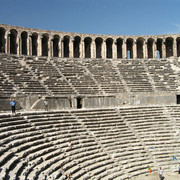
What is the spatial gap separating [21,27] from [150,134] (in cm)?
2280

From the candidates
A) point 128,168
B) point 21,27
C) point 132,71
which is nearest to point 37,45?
point 21,27

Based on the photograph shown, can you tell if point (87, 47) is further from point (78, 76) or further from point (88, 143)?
point (88, 143)

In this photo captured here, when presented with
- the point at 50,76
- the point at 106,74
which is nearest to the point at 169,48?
the point at 106,74

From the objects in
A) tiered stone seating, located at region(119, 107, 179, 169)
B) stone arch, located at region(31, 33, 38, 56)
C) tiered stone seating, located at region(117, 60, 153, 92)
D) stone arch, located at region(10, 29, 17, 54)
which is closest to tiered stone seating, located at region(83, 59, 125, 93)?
tiered stone seating, located at region(117, 60, 153, 92)

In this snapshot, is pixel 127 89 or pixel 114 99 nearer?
pixel 114 99

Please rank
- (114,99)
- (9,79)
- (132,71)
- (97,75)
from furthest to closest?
(132,71) < (97,75) < (9,79) < (114,99)

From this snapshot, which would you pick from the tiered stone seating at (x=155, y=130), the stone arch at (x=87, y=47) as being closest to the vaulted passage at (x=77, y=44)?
the stone arch at (x=87, y=47)

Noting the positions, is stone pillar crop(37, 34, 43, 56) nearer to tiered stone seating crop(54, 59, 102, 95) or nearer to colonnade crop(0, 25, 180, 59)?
colonnade crop(0, 25, 180, 59)

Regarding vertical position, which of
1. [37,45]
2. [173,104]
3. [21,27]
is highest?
[21,27]

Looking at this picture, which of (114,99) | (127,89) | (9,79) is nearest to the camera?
(114,99)

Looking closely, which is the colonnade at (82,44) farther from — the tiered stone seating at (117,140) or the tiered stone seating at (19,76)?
the tiered stone seating at (117,140)

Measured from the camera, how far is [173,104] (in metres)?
21.0

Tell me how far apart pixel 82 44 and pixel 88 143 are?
75.5 feet

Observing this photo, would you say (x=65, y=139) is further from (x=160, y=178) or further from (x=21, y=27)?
(x=21, y=27)
